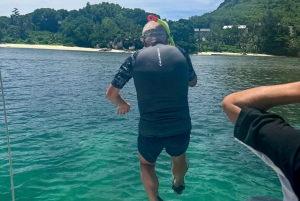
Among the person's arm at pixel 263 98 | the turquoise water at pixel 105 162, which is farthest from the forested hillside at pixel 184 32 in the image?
the person's arm at pixel 263 98

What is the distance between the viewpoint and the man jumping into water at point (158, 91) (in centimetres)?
400

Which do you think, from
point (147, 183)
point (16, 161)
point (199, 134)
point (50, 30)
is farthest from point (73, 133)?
point (50, 30)

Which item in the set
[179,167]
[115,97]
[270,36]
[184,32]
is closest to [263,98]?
[115,97]

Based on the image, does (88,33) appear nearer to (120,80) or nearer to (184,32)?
(184,32)

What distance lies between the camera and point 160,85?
157 inches

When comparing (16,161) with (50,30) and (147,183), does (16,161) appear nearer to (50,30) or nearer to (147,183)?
(147,183)

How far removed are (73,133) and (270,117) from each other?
9.16 meters

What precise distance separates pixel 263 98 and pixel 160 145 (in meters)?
2.52

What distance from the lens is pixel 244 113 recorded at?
1811mm

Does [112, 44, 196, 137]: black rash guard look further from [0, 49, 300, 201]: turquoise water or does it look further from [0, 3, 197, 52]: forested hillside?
[0, 3, 197, 52]: forested hillside

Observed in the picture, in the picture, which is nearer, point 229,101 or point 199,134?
point 229,101

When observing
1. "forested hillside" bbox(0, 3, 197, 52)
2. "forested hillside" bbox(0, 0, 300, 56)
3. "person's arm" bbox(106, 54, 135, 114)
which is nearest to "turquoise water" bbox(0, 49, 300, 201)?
"person's arm" bbox(106, 54, 135, 114)

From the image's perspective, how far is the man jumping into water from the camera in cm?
400

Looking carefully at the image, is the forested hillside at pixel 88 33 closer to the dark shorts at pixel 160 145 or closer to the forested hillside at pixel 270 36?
the forested hillside at pixel 270 36
